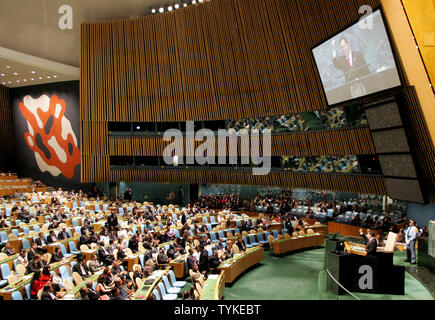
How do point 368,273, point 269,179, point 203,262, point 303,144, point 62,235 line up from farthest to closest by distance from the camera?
point 269,179 < point 303,144 < point 62,235 < point 203,262 < point 368,273

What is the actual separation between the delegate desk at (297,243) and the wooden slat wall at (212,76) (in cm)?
239

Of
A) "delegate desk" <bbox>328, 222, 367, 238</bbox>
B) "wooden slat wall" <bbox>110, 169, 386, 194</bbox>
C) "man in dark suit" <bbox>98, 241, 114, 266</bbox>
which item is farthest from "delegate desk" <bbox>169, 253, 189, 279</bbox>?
"delegate desk" <bbox>328, 222, 367, 238</bbox>

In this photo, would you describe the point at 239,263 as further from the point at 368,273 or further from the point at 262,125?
the point at 262,125

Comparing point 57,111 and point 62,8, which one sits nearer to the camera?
point 62,8

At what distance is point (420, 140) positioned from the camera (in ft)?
28.0

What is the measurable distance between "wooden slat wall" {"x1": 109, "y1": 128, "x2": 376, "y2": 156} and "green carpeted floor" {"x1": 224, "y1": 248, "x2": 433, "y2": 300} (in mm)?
4120

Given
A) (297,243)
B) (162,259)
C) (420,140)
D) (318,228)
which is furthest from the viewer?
(318,228)

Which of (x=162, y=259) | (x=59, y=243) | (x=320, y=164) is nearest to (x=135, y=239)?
(x=162, y=259)

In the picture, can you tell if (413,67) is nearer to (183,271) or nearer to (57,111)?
(183,271)

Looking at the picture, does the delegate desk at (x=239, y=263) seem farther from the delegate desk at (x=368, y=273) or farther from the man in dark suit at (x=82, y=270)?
the man in dark suit at (x=82, y=270)

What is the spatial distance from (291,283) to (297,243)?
3.25 m

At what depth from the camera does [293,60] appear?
538 inches
